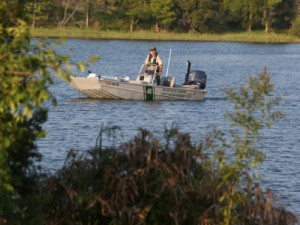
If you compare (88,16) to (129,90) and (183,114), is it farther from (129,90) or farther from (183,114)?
(183,114)

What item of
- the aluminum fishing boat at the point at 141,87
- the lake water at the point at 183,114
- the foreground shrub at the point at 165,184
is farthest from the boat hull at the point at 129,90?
the foreground shrub at the point at 165,184

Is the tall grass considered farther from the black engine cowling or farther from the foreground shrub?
the foreground shrub

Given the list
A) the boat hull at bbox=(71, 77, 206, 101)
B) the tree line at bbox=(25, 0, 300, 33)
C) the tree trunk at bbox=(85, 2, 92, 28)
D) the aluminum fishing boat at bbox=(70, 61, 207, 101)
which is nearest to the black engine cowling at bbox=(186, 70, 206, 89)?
the aluminum fishing boat at bbox=(70, 61, 207, 101)

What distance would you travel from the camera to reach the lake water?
63.3ft

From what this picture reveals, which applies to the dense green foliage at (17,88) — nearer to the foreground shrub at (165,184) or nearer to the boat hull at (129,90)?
the foreground shrub at (165,184)

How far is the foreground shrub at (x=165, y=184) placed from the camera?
31.8 ft

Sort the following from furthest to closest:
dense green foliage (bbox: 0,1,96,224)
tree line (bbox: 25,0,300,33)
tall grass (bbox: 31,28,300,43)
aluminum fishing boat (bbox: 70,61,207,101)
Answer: tree line (bbox: 25,0,300,33), tall grass (bbox: 31,28,300,43), aluminum fishing boat (bbox: 70,61,207,101), dense green foliage (bbox: 0,1,96,224)

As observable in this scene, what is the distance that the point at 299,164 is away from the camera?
20469 mm

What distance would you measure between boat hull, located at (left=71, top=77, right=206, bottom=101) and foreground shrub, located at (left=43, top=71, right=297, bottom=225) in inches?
835

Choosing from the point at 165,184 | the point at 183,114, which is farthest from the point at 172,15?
the point at 165,184

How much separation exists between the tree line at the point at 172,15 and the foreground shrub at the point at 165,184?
2944 inches

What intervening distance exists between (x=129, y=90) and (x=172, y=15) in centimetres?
6076

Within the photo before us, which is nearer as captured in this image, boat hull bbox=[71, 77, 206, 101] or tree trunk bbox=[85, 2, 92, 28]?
boat hull bbox=[71, 77, 206, 101]

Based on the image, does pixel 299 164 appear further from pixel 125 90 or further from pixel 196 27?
pixel 196 27
